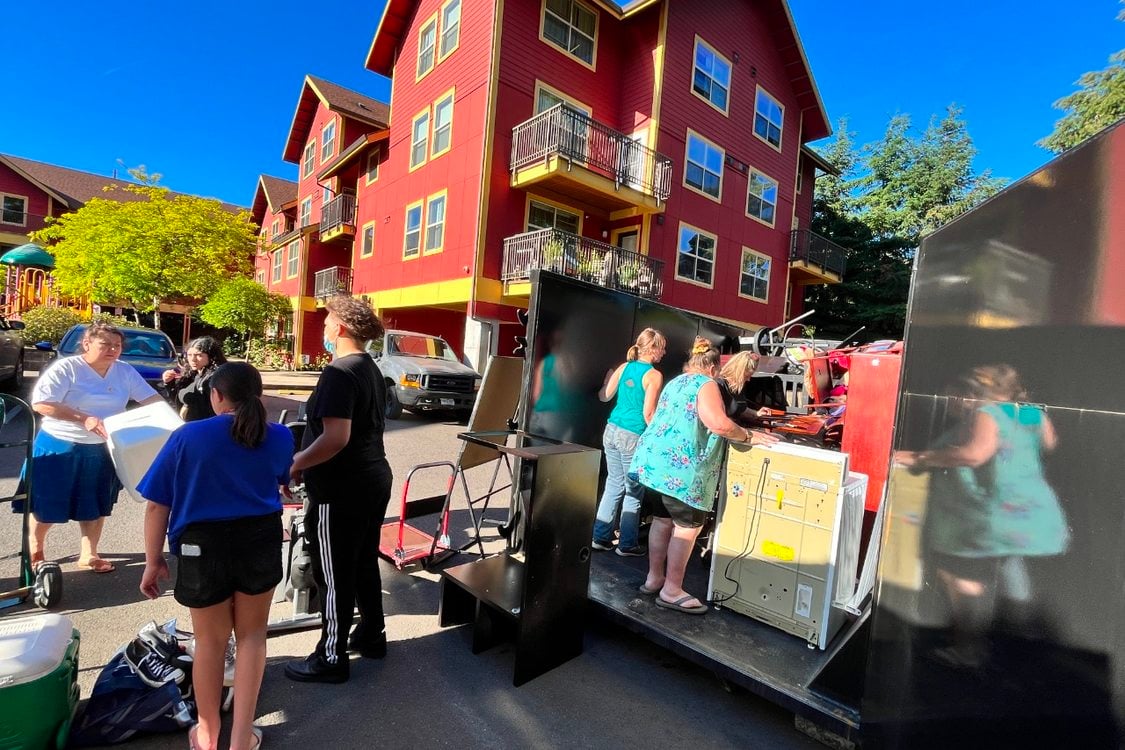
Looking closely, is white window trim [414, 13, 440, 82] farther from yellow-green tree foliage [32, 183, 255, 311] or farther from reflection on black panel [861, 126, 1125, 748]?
reflection on black panel [861, 126, 1125, 748]

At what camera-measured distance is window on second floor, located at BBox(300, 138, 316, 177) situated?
24844 millimetres

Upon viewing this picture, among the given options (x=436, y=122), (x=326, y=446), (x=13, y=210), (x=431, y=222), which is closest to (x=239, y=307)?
(x=431, y=222)

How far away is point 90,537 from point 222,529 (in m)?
2.69

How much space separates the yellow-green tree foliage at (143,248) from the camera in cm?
1658

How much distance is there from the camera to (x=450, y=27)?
609 inches

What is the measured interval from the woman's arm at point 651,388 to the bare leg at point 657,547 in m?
0.90

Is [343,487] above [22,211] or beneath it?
beneath

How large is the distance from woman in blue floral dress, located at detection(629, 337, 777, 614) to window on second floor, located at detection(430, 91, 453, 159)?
1397 cm

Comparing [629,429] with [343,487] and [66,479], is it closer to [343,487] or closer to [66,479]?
[343,487]

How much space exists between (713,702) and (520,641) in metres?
1.08

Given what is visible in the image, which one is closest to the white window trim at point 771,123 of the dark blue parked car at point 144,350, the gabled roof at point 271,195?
the dark blue parked car at point 144,350

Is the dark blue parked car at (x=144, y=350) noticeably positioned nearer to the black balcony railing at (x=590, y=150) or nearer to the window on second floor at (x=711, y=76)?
the black balcony railing at (x=590, y=150)

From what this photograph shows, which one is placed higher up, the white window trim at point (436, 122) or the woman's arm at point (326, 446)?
the white window trim at point (436, 122)

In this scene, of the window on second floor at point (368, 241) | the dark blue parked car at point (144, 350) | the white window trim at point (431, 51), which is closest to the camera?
the dark blue parked car at point (144, 350)
